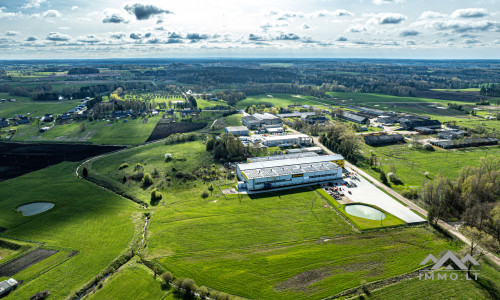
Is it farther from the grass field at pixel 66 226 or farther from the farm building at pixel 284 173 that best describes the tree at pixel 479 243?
the grass field at pixel 66 226

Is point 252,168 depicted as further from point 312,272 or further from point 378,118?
point 378,118

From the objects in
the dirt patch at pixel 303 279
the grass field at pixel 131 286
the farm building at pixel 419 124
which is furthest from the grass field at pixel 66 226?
the farm building at pixel 419 124

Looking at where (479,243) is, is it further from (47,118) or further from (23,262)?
(47,118)

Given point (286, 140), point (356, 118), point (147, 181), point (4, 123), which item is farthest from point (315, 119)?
point (4, 123)

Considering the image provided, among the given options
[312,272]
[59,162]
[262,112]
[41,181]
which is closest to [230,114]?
[262,112]

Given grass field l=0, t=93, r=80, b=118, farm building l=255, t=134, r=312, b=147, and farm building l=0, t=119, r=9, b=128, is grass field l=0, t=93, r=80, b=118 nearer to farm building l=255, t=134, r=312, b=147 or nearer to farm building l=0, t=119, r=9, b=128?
farm building l=0, t=119, r=9, b=128

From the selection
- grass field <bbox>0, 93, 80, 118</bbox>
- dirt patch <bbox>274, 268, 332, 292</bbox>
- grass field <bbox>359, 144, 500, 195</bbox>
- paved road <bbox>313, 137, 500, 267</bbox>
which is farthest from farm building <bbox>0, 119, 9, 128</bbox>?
grass field <bbox>359, 144, 500, 195</bbox>
